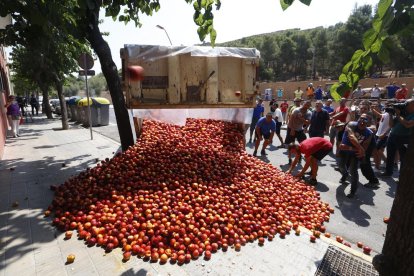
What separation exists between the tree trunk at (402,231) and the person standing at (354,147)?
391 cm

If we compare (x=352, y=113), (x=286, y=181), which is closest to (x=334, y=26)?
(x=352, y=113)

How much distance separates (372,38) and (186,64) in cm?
458

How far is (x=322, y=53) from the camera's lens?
2156 inches

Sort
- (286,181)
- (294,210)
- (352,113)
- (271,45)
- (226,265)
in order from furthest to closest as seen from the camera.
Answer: (271,45) → (352,113) → (286,181) → (294,210) → (226,265)

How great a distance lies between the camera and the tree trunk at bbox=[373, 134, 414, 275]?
1.99 meters

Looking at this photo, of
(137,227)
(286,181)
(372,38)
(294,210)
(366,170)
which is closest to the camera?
(372,38)

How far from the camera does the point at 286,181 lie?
5941 mm

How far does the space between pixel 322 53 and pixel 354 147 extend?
55.0 m

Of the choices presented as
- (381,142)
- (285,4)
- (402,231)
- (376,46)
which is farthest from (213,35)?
(381,142)

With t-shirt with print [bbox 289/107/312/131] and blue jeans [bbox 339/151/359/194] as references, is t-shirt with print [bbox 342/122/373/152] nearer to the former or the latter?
blue jeans [bbox 339/151/359/194]

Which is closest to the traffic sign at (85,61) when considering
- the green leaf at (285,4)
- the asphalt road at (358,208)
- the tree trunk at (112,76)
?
the tree trunk at (112,76)

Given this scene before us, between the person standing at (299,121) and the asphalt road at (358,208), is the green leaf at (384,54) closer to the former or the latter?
the asphalt road at (358,208)

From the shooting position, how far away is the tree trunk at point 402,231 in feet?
6.54

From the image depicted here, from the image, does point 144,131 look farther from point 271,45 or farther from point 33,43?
point 271,45
